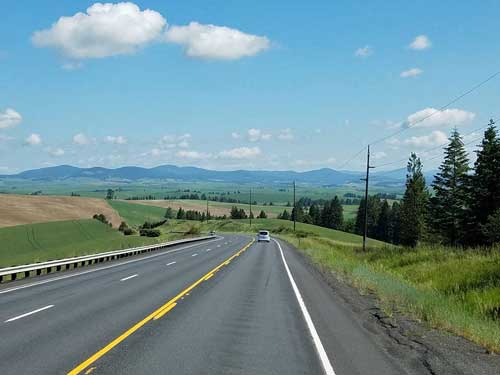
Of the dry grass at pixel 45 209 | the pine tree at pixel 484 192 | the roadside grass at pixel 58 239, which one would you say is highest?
the pine tree at pixel 484 192

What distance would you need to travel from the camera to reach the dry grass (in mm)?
93500

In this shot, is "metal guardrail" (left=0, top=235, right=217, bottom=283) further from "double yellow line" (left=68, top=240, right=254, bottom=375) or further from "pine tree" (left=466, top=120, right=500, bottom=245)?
"pine tree" (left=466, top=120, right=500, bottom=245)

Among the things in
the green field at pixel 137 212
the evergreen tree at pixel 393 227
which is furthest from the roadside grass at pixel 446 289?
the green field at pixel 137 212

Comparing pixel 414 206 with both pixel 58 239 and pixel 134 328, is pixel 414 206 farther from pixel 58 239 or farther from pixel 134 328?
pixel 134 328

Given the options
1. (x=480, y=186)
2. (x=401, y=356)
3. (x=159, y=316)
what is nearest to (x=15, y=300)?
(x=159, y=316)

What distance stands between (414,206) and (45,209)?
A: 70.9m

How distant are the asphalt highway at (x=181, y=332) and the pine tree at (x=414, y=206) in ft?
Result: 257

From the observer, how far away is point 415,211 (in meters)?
93.8

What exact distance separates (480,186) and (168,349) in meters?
55.8

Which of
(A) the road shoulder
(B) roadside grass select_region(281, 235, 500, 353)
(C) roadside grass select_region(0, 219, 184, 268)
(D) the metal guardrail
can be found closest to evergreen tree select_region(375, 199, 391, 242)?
(C) roadside grass select_region(0, 219, 184, 268)

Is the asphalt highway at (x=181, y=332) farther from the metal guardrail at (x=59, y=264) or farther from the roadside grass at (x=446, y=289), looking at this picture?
the metal guardrail at (x=59, y=264)

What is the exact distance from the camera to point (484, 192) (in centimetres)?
5747

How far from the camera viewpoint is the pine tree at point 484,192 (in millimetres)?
56562

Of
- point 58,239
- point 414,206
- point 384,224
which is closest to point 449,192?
point 414,206
